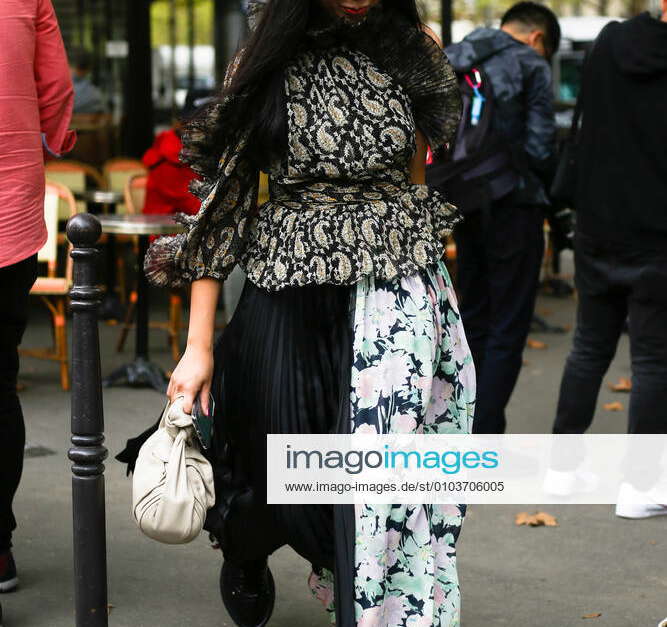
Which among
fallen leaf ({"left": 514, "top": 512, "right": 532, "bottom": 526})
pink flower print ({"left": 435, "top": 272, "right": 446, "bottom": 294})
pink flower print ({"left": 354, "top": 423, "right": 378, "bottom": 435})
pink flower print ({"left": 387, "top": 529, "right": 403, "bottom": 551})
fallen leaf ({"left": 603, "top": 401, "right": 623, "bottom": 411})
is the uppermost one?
pink flower print ({"left": 435, "top": 272, "right": 446, "bottom": 294})

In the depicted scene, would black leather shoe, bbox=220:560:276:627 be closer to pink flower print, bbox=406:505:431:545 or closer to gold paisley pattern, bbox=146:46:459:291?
pink flower print, bbox=406:505:431:545

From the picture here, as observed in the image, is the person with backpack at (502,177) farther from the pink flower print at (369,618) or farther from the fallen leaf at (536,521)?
the pink flower print at (369,618)

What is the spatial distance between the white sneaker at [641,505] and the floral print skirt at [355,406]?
202cm

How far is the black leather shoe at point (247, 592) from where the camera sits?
3.55 meters

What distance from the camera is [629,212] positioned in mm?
4762

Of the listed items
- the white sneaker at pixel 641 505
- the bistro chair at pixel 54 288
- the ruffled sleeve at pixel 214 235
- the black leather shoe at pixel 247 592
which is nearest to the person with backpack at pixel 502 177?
the white sneaker at pixel 641 505

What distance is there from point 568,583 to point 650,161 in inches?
61.7

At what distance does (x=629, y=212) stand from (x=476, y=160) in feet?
2.65

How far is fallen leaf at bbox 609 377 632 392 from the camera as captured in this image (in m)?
7.42

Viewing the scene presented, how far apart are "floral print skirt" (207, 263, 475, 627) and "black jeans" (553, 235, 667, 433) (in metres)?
1.79

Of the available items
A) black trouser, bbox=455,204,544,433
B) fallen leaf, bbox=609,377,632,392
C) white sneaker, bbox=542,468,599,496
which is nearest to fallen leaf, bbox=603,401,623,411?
fallen leaf, bbox=609,377,632,392

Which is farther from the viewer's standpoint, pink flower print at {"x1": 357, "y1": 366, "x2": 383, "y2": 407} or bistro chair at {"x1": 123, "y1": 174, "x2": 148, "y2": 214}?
bistro chair at {"x1": 123, "y1": 174, "x2": 148, "y2": 214}

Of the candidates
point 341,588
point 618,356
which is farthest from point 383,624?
point 618,356

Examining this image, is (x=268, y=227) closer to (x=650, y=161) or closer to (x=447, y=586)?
(x=447, y=586)
